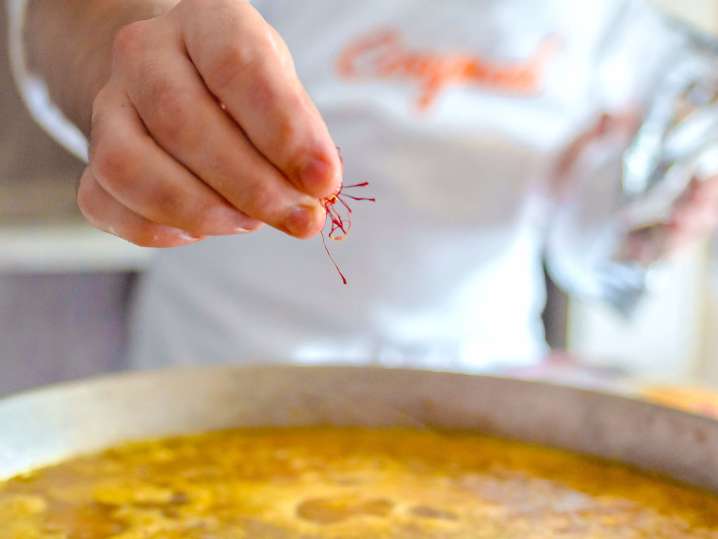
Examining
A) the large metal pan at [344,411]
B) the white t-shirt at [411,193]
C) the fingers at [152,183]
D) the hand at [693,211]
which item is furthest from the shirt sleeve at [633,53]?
the fingers at [152,183]

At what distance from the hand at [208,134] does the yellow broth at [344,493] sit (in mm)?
193

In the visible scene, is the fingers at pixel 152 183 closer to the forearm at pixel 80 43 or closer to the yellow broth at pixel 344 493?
the forearm at pixel 80 43

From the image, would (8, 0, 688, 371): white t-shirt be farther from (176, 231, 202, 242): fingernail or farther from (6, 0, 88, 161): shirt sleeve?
(176, 231, 202, 242): fingernail

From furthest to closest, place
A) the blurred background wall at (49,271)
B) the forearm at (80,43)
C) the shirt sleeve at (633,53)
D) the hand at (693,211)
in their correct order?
the blurred background wall at (49,271) < the shirt sleeve at (633,53) < the hand at (693,211) < the forearm at (80,43)

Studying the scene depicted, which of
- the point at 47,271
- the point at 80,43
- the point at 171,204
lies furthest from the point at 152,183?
the point at 47,271

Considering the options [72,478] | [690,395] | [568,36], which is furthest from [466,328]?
[72,478]

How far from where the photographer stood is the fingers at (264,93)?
368mm

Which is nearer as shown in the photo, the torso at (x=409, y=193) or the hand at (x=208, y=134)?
the hand at (x=208, y=134)

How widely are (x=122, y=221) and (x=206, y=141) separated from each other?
0.21 ft

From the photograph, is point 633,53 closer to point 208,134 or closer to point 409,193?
point 409,193

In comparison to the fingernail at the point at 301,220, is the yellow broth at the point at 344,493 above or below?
below

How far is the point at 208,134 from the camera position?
A: 389 millimetres

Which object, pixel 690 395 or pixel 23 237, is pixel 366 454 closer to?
pixel 690 395

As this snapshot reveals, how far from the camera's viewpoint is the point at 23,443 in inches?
22.2
